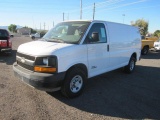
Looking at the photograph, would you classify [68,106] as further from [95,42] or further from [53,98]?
[95,42]

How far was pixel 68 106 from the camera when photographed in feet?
15.4

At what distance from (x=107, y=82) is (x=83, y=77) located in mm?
1874

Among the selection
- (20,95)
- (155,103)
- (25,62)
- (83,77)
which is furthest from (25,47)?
(155,103)

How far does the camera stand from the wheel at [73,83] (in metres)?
4.82

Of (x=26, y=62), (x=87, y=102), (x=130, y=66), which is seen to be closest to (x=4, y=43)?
(x=26, y=62)

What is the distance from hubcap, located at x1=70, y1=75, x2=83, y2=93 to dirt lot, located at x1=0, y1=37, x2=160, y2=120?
0.87ft

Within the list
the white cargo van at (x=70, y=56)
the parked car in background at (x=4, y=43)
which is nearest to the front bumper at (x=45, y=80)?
the white cargo van at (x=70, y=56)

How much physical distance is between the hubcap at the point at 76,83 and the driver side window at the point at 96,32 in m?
1.05

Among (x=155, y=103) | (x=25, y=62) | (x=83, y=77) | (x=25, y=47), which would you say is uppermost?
(x=25, y=47)

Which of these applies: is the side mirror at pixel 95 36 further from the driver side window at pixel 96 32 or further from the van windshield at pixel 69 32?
the van windshield at pixel 69 32

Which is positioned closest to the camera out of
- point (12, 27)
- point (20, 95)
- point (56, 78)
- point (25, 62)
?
point (56, 78)

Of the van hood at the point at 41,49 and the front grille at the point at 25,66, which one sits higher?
the van hood at the point at 41,49

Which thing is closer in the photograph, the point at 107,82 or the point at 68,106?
the point at 68,106

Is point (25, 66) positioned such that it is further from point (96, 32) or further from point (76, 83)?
point (96, 32)
